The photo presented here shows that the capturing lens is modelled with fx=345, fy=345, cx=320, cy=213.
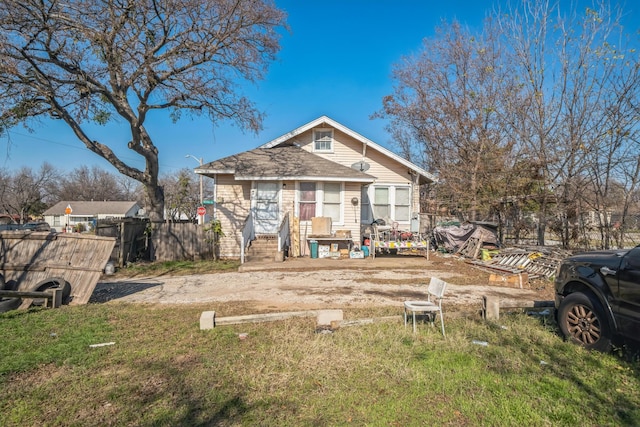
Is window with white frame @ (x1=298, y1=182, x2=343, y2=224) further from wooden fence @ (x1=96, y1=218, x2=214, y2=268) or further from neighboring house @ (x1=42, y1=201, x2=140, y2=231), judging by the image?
neighboring house @ (x1=42, y1=201, x2=140, y2=231)

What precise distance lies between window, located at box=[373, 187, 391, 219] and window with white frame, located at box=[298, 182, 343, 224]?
2549 millimetres

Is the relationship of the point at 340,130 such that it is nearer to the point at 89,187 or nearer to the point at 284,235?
the point at 284,235

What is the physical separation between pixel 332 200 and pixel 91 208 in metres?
57.2

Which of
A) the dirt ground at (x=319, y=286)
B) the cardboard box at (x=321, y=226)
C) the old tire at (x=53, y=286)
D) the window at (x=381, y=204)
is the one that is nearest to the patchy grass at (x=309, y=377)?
the old tire at (x=53, y=286)

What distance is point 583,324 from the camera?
180 inches

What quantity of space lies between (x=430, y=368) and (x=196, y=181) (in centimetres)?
5700

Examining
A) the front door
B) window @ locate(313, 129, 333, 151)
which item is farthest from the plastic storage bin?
window @ locate(313, 129, 333, 151)

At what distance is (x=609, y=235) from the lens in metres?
9.87

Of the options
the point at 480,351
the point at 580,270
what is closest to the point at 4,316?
the point at 480,351

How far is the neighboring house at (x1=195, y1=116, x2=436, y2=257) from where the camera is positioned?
546 inches

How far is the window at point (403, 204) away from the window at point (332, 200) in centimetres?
343

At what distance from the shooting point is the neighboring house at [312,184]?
45.5ft

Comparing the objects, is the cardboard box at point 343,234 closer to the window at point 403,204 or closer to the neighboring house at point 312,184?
the neighboring house at point 312,184

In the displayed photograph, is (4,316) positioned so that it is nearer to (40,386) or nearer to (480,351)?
(40,386)
